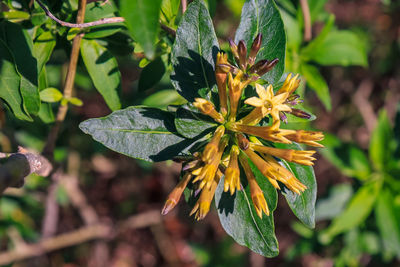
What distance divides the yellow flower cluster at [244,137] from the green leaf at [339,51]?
1.11m

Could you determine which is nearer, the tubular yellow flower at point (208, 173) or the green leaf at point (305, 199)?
the tubular yellow flower at point (208, 173)

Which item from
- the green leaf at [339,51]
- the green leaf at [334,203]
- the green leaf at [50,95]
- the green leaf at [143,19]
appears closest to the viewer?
the green leaf at [143,19]

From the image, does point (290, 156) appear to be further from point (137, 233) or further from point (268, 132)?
point (137, 233)

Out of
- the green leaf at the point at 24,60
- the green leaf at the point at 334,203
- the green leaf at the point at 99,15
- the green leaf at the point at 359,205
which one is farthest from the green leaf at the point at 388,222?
the green leaf at the point at 24,60

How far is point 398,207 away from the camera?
2.69m

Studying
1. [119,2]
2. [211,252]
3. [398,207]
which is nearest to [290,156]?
[119,2]

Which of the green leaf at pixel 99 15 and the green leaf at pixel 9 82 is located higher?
the green leaf at pixel 99 15

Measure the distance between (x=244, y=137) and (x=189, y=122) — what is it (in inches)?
8.0

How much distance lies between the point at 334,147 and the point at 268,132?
5.96ft

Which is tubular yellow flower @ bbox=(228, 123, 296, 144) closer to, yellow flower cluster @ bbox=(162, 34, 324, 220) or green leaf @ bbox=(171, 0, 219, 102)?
yellow flower cluster @ bbox=(162, 34, 324, 220)

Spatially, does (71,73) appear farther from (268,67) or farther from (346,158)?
(346,158)

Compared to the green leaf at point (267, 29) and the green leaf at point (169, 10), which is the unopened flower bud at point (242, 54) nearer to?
the green leaf at point (267, 29)

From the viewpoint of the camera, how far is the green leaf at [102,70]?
164 centimetres

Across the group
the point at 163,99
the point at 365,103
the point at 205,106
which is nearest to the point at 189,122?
the point at 205,106
